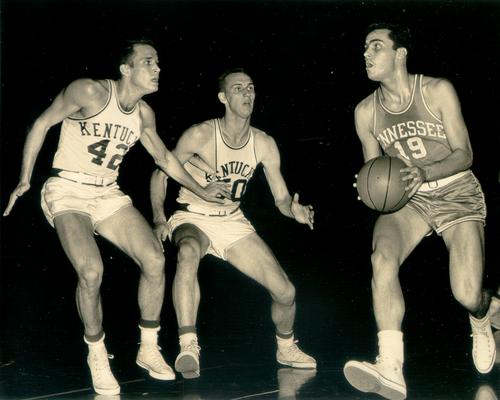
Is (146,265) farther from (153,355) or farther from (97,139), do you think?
(97,139)

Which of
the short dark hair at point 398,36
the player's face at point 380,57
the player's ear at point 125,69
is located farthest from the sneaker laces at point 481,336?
the player's ear at point 125,69

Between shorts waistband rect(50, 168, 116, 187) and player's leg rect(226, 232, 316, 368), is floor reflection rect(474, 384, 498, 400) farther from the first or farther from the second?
shorts waistband rect(50, 168, 116, 187)

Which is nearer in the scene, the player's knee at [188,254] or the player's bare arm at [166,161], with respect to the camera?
the player's knee at [188,254]

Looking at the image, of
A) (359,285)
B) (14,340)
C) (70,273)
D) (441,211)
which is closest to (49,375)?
(14,340)

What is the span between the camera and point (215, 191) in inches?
192

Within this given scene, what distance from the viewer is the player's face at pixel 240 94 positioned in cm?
513

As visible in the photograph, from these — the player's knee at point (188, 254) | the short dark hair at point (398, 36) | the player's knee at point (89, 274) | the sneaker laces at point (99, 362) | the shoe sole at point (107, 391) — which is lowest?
the shoe sole at point (107, 391)

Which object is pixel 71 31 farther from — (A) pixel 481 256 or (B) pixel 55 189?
(A) pixel 481 256

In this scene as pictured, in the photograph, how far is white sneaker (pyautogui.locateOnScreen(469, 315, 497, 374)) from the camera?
A: 14.3 ft

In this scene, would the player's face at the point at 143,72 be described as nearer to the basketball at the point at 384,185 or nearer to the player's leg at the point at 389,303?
the basketball at the point at 384,185

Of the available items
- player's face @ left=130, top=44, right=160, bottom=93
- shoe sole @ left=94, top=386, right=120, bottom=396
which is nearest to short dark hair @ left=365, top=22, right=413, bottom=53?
player's face @ left=130, top=44, right=160, bottom=93

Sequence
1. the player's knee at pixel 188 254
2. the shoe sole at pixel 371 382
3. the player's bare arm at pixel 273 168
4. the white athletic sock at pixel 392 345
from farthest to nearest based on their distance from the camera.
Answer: the player's bare arm at pixel 273 168 → the player's knee at pixel 188 254 → the white athletic sock at pixel 392 345 → the shoe sole at pixel 371 382

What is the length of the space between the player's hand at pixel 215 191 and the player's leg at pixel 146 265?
1.58ft

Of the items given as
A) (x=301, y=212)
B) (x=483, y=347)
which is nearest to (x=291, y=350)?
(x=301, y=212)
